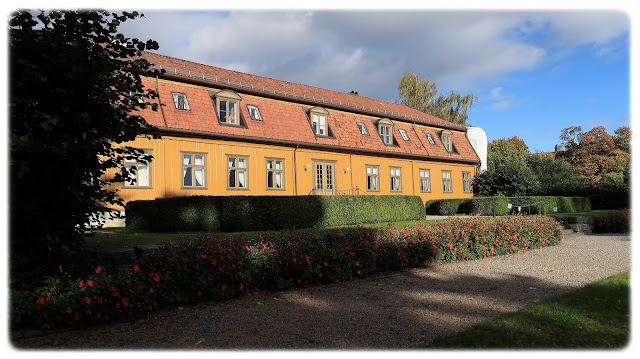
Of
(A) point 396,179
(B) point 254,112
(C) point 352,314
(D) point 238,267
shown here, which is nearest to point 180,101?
(B) point 254,112

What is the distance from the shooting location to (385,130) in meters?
25.7

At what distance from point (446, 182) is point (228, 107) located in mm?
17018

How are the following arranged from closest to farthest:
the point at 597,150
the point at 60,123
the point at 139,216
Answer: the point at 60,123 → the point at 139,216 → the point at 597,150

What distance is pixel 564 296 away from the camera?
19.8ft

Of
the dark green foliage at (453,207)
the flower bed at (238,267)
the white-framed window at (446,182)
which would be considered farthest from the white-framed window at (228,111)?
the white-framed window at (446,182)

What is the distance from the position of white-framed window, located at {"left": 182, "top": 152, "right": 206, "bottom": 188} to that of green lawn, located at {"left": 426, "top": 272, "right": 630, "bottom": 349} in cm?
1459

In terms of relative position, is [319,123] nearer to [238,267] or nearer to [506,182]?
[506,182]

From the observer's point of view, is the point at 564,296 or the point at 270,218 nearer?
the point at 564,296

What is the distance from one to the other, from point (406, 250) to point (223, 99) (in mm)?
12455

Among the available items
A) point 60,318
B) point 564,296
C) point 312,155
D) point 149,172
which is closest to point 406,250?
point 564,296

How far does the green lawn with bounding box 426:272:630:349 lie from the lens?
4070 mm

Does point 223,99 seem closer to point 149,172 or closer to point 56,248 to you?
point 149,172

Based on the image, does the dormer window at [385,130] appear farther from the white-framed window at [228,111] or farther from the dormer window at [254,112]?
the white-framed window at [228,111]

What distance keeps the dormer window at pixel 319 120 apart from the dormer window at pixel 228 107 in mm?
4544
